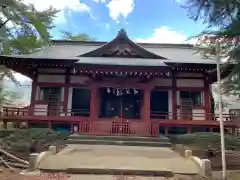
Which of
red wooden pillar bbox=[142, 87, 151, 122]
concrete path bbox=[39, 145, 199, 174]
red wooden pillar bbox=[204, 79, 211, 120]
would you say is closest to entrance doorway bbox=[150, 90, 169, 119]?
red wooden pillar bbox=[142, 87, 151, 122]

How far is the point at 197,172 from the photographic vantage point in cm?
712

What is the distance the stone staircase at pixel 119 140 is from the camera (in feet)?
38.0

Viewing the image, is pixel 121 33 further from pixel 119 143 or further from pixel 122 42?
pixel 119 143

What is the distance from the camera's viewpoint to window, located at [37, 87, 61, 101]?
16.5 m

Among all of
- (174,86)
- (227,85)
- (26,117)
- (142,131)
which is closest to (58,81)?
(26,117)

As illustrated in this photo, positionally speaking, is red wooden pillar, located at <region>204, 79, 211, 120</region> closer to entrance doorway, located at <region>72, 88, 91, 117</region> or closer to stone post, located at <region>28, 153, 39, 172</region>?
entrance doorway, located at <region>72, 88, 91, 117</region>

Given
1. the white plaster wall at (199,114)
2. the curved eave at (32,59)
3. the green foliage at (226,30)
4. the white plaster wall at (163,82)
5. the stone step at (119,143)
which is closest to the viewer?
the green foliage at (226,30)

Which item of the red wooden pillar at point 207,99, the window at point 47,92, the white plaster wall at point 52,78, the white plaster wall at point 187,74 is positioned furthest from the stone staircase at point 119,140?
the white plaster wall at point 187,74

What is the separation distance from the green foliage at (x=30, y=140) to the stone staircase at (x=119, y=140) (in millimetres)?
888

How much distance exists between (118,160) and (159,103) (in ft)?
30.4

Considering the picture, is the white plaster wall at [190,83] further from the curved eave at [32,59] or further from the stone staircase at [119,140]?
the curved eave at [32,59]

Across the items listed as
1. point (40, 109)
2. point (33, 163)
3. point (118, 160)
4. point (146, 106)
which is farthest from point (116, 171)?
point (40, 109)

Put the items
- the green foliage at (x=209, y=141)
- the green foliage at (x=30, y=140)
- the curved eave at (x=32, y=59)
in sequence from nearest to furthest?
the green foliage at (x=30, y=140), the green foliage at (x=209, y=141), the curved eave at (x=32, y=59)

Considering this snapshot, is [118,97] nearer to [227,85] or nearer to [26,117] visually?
[26,117]
